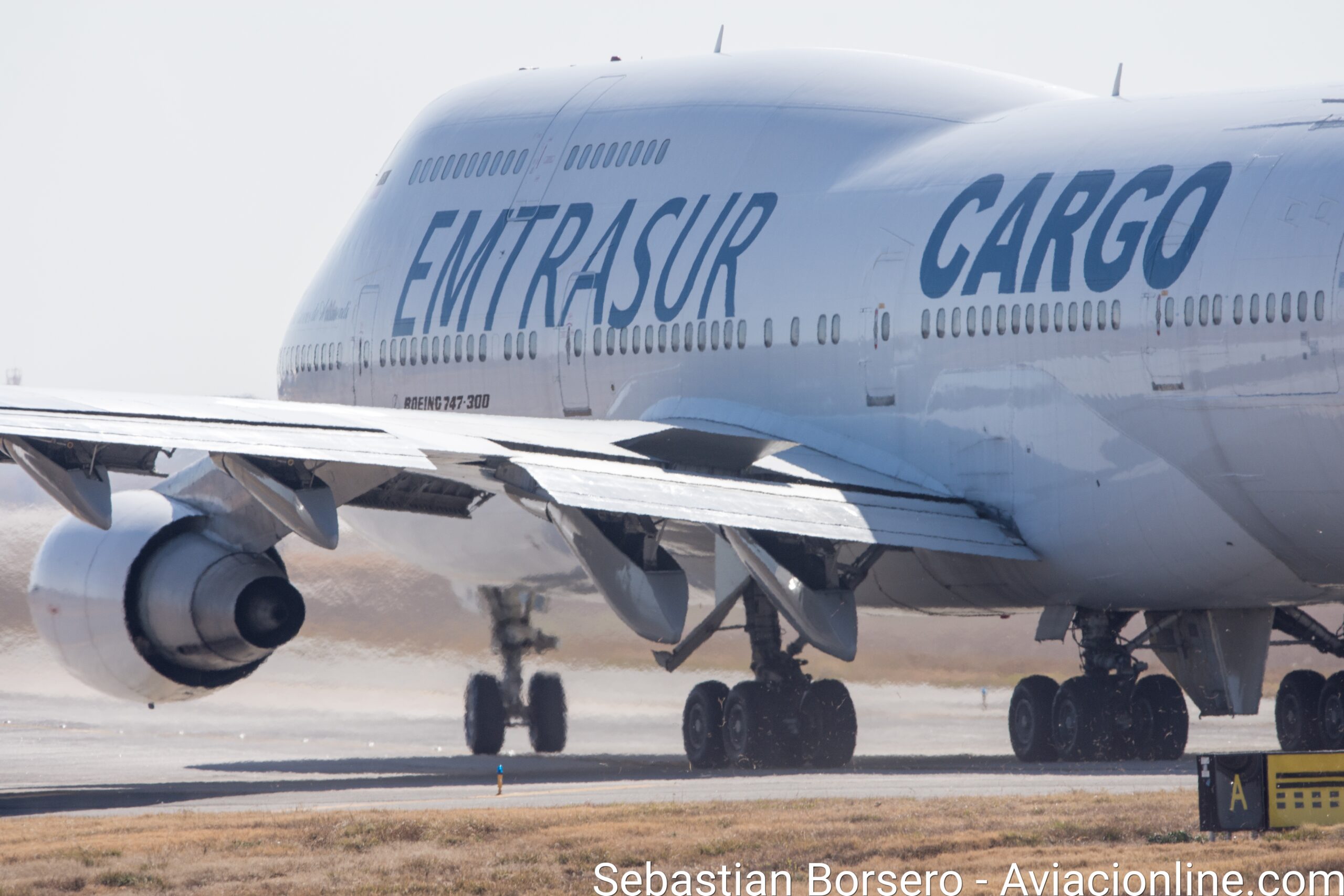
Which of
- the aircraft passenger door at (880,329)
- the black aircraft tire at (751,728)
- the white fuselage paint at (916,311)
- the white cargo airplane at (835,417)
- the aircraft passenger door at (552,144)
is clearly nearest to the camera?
the white cargo airplane at (835,417)

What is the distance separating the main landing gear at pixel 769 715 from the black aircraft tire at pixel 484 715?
5.63 meters

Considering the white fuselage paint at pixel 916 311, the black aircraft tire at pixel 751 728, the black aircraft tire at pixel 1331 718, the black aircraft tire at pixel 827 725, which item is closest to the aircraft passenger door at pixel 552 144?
the white fuselage paint at pixel 916 311

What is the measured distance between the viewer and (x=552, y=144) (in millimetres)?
28859

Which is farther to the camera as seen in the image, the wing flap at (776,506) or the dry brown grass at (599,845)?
the wing flap at (776,506)

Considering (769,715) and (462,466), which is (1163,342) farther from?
(462,466)

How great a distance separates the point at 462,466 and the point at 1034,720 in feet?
23.3

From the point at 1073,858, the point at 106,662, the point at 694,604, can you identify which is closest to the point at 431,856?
the point at 1073,858

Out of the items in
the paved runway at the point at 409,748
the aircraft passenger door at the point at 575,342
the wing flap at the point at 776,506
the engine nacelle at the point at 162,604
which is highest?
the aircraft passenger door at the point at 575,342

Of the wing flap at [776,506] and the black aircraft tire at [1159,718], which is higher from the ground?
the wing flap at [776,506]

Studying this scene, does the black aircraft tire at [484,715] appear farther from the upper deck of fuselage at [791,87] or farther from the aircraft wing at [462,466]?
the upper deck of fuselage at [791,87]

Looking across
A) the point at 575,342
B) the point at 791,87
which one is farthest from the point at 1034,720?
the point at 791,87

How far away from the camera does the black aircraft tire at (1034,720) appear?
23.8 meters

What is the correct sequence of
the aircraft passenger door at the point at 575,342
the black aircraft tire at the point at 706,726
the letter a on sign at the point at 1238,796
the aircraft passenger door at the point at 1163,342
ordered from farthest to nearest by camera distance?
1. the aircraft passenger door at the point at 575,342
2. the black aircraft tire at the point at 706,726
3. the aircraft passenger door at the point at 1163,342
4. the letter a on sign at the point at 1238,796

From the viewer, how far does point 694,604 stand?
29.2m
